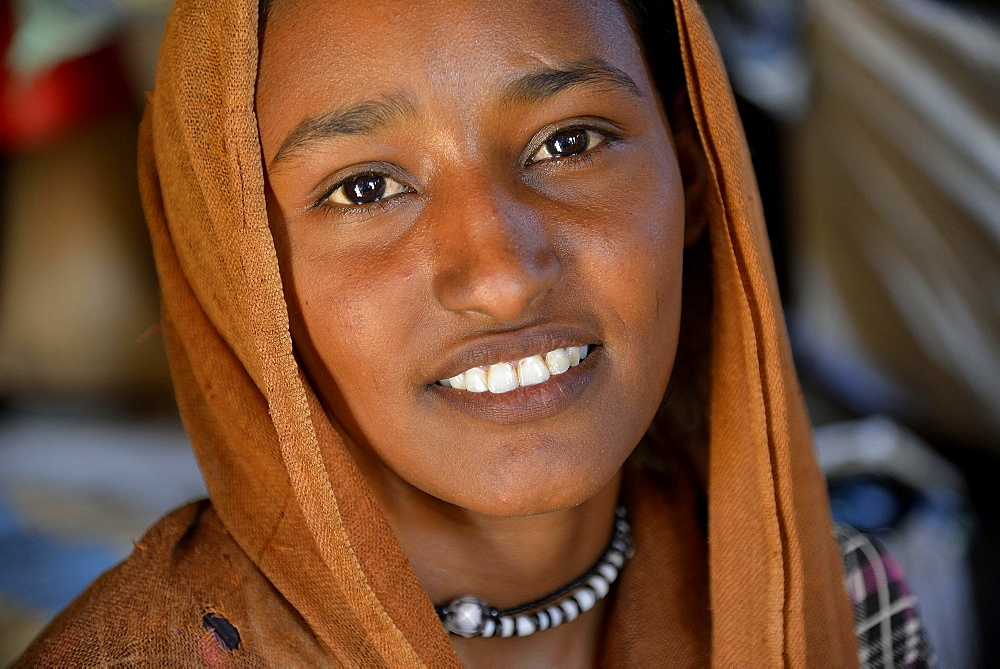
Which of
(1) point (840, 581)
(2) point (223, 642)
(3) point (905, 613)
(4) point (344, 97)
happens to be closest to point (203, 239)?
(4) point (344, 97)

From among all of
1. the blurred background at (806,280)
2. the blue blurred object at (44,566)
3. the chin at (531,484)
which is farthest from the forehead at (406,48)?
the blue blurred object at (44,566)

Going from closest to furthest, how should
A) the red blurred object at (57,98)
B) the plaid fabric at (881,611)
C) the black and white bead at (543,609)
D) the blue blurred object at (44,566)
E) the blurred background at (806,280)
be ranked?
the black and white bead at (543,609), the plaid fabric at (881,611), the blue blurred object at (44,566), the blurred background at (806,280), the red blurred object at (57,98)

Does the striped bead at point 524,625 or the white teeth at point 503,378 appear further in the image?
the striped bead at point 524,625

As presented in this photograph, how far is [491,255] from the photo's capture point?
1.11 metres

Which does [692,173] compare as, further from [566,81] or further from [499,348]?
[499,348]

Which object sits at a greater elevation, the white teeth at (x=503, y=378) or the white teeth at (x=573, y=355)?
the white teeth at (x=573, y=355)

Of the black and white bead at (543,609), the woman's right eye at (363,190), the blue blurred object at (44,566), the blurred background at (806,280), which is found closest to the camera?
the woman's right eye at (363,190)

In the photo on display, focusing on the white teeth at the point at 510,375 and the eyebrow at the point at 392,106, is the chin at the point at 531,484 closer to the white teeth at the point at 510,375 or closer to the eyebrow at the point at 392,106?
the white teeth at the point at 510,375

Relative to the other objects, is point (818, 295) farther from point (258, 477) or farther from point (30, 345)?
point (30, 345)

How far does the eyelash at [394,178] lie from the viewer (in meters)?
1.19

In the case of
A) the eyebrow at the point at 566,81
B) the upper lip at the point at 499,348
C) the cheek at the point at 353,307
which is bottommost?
the upper lip at the point at 499,348

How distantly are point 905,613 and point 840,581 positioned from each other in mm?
395

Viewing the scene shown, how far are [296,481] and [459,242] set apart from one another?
1.18ft

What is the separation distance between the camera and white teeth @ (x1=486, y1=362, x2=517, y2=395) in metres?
1.17
